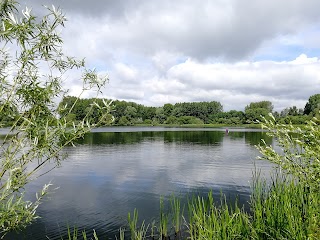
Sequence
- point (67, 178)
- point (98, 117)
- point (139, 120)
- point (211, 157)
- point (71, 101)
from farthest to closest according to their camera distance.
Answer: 1. point (139, 120)
2. point (211, 157)
3. point (67, 178)
4. point (71, 101)
5. point (98, 117)

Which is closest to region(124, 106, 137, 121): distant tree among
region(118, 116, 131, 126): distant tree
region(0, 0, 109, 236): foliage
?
region(118, 116, 131, 126): distant tree

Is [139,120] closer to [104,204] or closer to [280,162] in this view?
[104,204]

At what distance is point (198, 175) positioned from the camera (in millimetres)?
25547

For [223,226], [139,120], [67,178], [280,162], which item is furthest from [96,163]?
[139,120]

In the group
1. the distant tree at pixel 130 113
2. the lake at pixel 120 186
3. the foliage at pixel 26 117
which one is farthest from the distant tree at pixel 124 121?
the foliage at pixel 26 117

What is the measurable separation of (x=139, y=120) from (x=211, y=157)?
152895 mm

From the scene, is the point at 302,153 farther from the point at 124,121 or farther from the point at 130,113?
the point at 130,113

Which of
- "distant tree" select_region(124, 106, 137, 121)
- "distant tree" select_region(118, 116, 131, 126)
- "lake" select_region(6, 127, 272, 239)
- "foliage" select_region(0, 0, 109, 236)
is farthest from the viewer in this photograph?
"distant tree" select_region(124, 106, 137, 121)

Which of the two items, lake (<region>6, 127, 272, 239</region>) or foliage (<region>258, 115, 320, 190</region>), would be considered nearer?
foliage (<region>258, 115, 320, 190</region>)

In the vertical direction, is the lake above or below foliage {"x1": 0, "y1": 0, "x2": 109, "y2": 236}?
below

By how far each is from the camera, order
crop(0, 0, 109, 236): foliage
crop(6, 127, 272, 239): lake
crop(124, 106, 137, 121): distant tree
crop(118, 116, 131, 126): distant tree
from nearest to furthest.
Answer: crop(0, 0, 109, 236): foliage, crop(6, 127, 272, 239): lake, crop(118, 116, 131, 126): distant tree, crop(124, 106, 137, 121): distant tree

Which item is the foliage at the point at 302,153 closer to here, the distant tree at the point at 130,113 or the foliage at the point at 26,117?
the foliage at the point at 26,117

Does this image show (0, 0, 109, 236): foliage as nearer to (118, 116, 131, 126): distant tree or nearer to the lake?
the lake

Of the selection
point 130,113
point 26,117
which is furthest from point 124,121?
point 26,117
